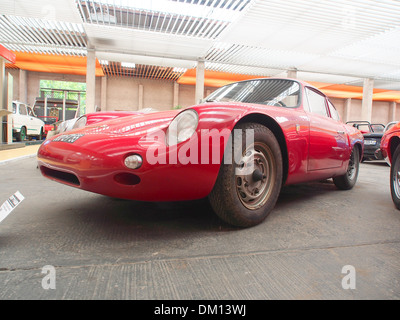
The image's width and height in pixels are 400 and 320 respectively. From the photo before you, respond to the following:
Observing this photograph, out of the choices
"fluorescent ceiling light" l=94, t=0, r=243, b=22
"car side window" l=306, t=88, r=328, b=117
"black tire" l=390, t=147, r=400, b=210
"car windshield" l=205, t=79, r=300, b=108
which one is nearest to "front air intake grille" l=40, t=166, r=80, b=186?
"car windshield" l=205, t=79, r=300, b=108

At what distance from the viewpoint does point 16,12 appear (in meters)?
9.71

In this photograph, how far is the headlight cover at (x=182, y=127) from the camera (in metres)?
1.56

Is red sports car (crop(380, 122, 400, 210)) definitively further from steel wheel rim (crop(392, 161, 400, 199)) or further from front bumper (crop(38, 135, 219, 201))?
front bumper (crop(38, 135, 219, 201))

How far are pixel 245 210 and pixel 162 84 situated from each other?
2226 centimetres

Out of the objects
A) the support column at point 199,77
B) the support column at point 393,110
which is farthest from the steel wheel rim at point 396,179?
the support column at point 393,110

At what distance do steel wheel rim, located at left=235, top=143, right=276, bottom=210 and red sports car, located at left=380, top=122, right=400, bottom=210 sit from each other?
1.47 meters

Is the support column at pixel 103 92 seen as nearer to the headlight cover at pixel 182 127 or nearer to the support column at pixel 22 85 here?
the support column at pixel 22 85

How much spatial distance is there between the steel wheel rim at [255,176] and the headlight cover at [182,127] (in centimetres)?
41

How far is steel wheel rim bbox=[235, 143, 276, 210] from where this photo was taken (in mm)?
1837

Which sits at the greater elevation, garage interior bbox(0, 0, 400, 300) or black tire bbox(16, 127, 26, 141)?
black tire bbox(16, 127, 26, 141)

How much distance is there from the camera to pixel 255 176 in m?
1.90

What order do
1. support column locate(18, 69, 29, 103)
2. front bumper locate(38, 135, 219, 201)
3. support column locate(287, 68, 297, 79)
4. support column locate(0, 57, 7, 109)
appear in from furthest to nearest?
support column locate(18, 69, 29, 103), support column locate(287, 68, 297, 79), support column locate(0, 57, 7, 109), front bumper locate(38, 135, 219, 201)

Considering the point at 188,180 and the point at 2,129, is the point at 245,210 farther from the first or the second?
the point at 2,129

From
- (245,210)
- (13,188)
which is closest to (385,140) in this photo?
(245,210)
